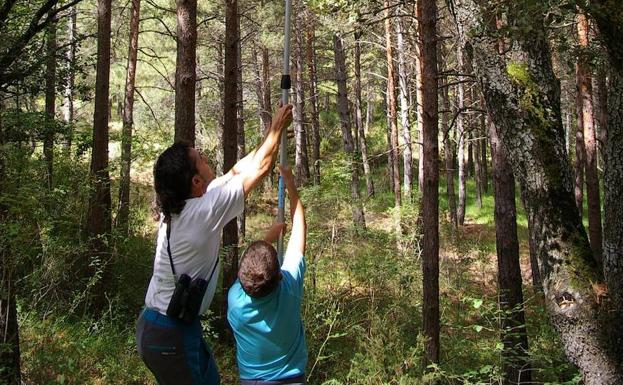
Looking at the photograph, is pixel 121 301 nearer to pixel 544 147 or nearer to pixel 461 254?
pixel 544 147

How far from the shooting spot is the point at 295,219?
9.96 ft

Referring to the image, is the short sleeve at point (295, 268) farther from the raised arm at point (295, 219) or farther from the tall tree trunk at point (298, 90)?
the tall tree trunk at point (298, 90)

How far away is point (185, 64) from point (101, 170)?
2924mm

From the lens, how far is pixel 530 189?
3715mm

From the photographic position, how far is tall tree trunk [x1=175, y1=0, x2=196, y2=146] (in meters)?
6.98

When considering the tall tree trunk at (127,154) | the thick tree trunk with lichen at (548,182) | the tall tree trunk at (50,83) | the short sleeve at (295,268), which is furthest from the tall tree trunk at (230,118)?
the short sleeve at (295,268)

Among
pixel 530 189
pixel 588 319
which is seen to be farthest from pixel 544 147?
pixel 588 319

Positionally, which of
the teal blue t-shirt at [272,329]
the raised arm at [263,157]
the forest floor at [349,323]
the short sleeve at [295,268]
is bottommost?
the forest floor at [349,323]

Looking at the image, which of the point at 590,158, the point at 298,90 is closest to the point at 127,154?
the point at 590,158

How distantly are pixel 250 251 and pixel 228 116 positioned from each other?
7.20 m

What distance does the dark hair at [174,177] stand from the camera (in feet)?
8.62

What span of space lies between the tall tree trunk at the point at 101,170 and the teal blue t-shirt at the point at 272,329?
644cm

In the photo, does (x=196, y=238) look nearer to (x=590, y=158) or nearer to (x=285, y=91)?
(x=285, y=91)

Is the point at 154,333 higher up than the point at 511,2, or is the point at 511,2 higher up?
the point at 511,2
